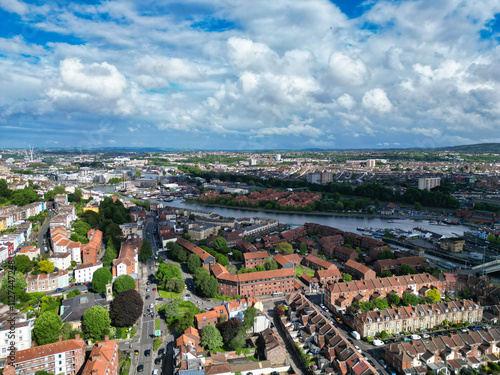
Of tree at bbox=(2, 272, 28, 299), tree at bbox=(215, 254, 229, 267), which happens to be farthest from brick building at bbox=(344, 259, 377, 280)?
tree at bbox=(2, 272, 28, 299)

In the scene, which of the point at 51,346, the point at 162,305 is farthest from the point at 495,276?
the point at 51,346

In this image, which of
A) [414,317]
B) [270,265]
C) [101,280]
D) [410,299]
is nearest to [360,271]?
[410,299]

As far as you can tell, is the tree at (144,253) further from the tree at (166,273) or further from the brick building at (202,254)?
the tree at (166,273)

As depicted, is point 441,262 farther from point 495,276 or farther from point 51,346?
point 51,346

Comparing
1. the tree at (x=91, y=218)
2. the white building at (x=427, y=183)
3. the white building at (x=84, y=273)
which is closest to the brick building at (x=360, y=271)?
the white building at (x=84, y=273)

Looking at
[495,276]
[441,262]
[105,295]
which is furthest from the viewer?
[441,262]

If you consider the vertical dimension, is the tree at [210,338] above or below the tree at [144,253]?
below

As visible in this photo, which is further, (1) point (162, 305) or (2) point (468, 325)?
(1) point (162, 305)
